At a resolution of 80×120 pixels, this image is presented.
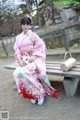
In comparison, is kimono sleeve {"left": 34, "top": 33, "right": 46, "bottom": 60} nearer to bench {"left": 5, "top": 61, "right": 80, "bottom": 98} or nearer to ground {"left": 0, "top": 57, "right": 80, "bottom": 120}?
bench {"left": 5, "top": 61, "right": 80, "bottom": 98}

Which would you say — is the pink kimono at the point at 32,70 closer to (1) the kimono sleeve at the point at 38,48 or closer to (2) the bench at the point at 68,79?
(1) the kimono sleeve at the point at 38,48

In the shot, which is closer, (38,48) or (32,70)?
(32,70)

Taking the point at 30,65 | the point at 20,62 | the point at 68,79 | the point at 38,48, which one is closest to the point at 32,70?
the point at 30,65

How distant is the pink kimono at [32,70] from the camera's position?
431 cm

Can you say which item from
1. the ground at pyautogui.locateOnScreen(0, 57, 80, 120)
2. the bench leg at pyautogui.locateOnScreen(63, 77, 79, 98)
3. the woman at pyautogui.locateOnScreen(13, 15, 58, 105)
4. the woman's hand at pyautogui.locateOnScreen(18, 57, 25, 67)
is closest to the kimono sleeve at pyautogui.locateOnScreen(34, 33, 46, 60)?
the woman at pyautogui.locateOnScreen(13, 15, 58, 105)

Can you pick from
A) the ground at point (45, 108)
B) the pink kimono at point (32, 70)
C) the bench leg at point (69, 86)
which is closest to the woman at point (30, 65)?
the pink kimono at point (32, 70)

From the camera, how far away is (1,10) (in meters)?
35.2

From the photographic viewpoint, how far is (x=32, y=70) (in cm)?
438

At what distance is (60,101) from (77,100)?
313mm

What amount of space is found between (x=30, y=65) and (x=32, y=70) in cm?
10

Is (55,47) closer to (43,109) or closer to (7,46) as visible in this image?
(7,46)

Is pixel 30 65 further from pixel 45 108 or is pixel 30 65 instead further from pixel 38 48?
pixel 45 108

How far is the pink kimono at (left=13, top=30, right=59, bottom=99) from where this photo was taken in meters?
4.31

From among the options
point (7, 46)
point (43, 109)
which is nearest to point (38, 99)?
point (43, 109)
